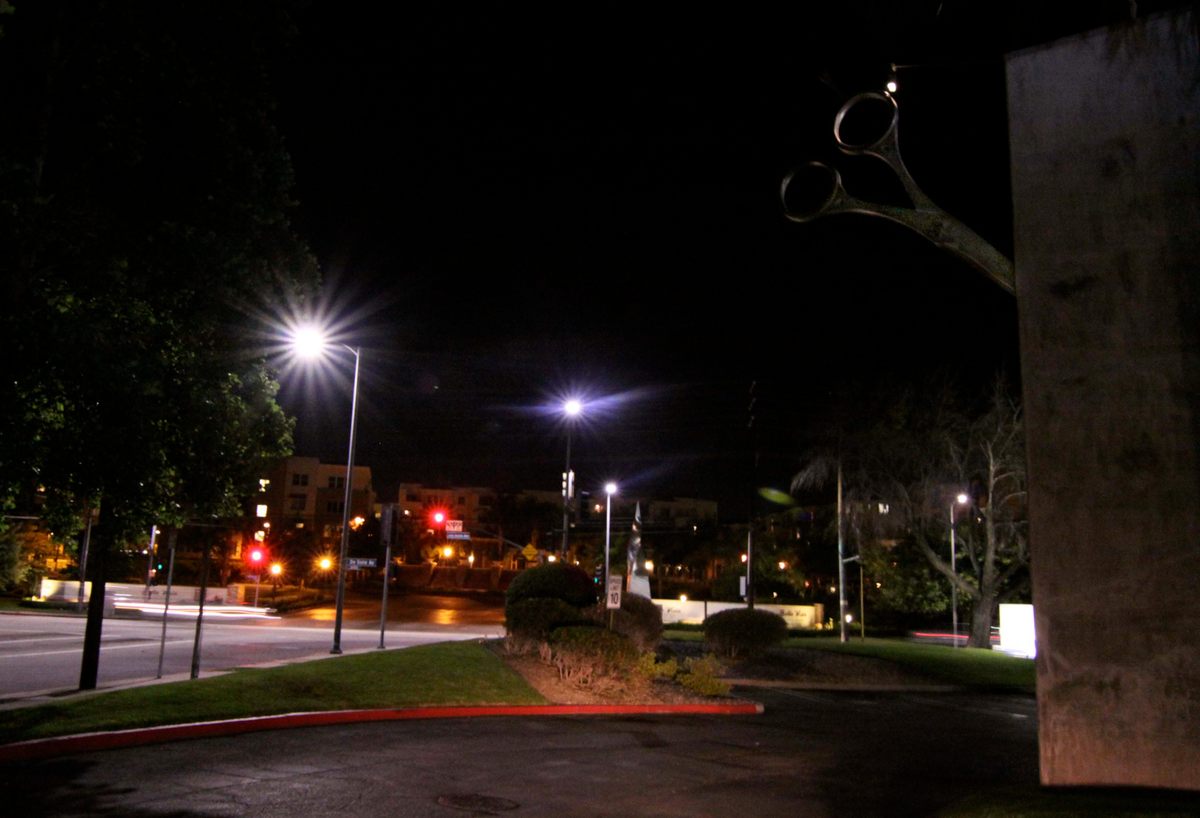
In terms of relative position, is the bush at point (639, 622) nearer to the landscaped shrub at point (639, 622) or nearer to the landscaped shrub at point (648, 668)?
the landscaped shrub at point (639, 622)

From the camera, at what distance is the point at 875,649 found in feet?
110

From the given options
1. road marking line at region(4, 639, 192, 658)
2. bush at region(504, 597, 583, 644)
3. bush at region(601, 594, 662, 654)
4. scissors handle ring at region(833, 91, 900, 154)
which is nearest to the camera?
scissors handle ring at region(833, 91, 900, 154)

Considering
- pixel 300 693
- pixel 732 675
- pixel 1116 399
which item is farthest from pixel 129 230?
pixel 732 675

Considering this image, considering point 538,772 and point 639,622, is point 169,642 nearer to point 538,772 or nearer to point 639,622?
point 639,622

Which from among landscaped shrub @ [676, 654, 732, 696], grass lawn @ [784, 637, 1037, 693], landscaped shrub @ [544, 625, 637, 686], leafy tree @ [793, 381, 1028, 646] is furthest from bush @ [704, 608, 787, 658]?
leafy tree @ [793, 381, 1028, 646]

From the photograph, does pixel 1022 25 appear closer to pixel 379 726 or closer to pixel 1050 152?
pixel 1050 152

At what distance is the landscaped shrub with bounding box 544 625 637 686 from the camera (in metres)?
19.5

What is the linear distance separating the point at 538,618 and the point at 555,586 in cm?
89

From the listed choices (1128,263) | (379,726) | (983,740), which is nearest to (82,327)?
(379,726)

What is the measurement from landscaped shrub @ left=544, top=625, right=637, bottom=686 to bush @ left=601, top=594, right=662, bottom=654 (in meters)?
4.99

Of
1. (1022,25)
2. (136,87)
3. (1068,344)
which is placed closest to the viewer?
(1068,344)

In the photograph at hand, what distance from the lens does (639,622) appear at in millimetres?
25625

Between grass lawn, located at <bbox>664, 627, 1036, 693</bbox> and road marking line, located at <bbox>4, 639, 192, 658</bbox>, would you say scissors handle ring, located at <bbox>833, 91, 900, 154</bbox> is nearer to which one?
road marking line, located at <bbox>4, 639, 192, 658</bbox>

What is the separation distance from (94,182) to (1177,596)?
10.5 meters
